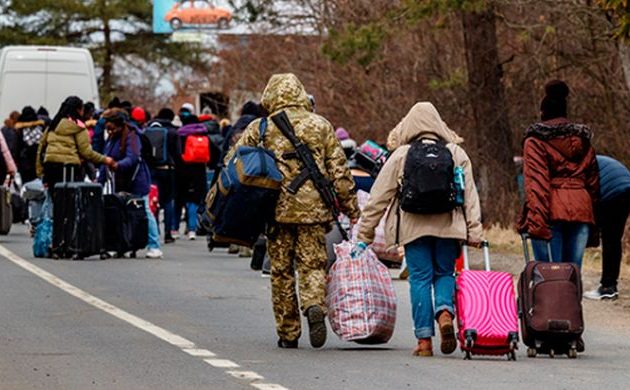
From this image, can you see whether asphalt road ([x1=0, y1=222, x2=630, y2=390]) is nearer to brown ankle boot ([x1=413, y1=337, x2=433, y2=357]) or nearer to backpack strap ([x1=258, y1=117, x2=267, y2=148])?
brown ankle boot ([x1=413, y1=337, x2=433, y2=357])

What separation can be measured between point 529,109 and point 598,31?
5311 mm

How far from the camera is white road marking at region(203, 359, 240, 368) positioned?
11734 mm

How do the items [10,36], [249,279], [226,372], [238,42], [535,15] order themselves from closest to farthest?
1. [226,372]
2. [249,279]
3. [535,15]
4. [238,42]
5. [10,36]

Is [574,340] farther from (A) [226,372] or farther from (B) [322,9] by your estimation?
(B) [322,9]

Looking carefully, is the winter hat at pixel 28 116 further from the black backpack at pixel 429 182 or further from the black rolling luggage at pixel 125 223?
the black backpack at pixel 429 182

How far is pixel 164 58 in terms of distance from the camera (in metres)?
77.2

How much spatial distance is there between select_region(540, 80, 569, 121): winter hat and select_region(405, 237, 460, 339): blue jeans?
1.73 metres

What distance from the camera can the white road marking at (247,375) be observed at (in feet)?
36.4

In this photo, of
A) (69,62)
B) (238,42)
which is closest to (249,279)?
(69,62)

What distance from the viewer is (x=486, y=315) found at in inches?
486

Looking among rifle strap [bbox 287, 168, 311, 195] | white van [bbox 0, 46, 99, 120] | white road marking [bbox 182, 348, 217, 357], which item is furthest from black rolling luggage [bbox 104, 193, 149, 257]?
white van [bbox 0, 46, 99, 120]

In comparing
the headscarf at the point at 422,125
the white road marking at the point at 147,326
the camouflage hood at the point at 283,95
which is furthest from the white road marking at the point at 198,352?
the headscarf at the point at 422,125

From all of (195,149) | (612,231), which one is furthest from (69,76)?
(612,231)

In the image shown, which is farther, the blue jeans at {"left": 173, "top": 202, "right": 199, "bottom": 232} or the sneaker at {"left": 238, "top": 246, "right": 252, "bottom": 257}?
the blue jeans at {"left": 173, "top": 202, "right": 199, "bottom": 232}
